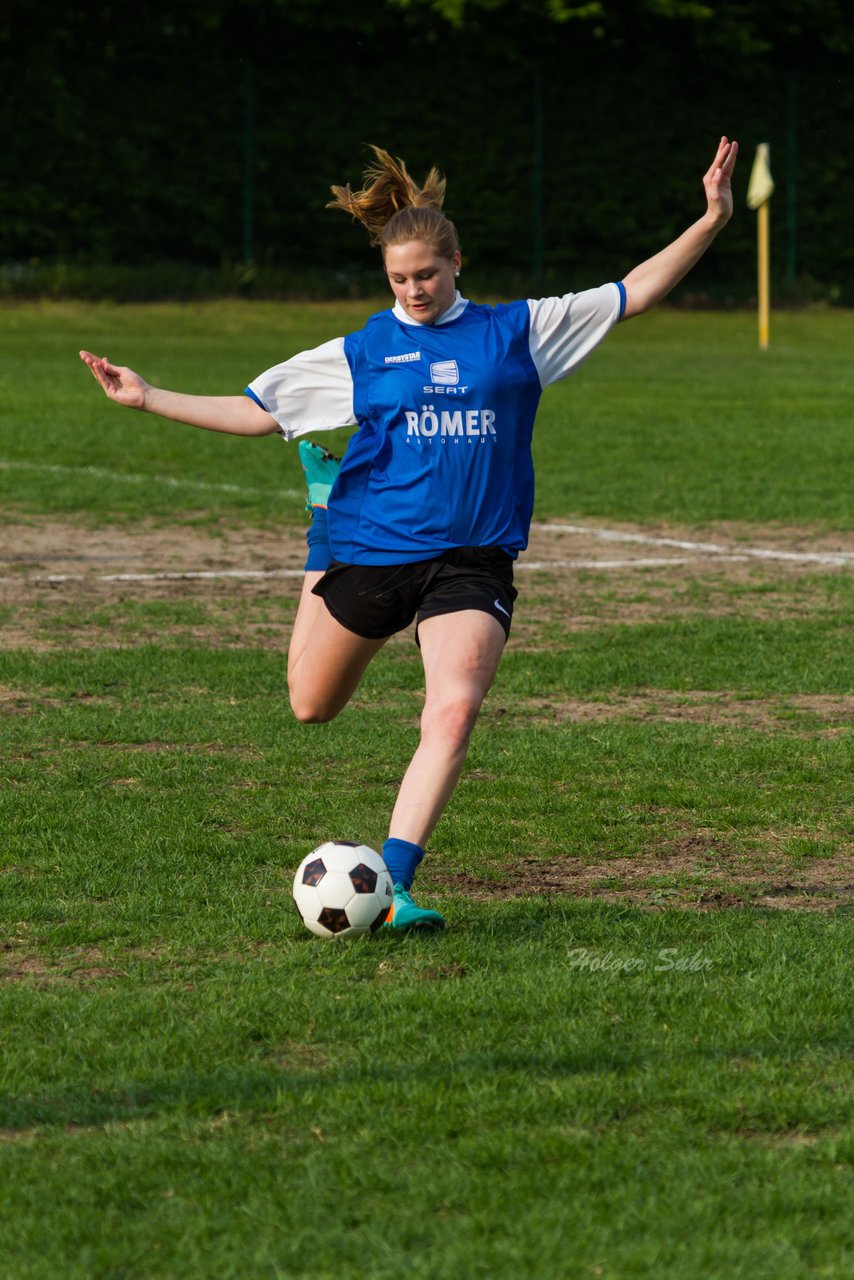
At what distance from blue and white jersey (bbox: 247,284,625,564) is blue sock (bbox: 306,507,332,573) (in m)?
0.41

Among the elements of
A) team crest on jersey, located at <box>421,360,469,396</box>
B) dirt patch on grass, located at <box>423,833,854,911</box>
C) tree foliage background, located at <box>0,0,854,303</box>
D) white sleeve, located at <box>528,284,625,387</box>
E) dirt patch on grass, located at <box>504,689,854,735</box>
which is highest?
tree foliage background, located at <box>0,0,854,303</box>

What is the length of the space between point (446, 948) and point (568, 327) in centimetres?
193

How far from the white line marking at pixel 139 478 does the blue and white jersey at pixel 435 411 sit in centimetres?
982

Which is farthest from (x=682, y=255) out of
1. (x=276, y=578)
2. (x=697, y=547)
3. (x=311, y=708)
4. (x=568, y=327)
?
(x=697, y=547)

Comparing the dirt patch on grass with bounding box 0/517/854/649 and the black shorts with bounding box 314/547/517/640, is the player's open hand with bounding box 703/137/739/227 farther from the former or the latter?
the dirt patch on grass with bounding box 0/517/854/649

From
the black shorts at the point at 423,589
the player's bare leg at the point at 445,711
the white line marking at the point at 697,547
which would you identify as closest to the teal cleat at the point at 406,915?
the player's bare leg at the point at 445,711

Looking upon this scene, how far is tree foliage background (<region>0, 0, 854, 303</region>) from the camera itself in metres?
35.3

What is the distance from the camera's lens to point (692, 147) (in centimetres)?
3944

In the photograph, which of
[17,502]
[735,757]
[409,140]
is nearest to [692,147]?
[409,140]

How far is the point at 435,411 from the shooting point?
18.0 feet

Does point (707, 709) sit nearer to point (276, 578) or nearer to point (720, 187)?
point (720, 187)

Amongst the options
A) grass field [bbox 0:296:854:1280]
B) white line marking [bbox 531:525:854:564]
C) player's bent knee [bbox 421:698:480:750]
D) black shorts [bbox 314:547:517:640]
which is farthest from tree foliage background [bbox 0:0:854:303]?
player's bent knee [bbox 421:698:480:750]

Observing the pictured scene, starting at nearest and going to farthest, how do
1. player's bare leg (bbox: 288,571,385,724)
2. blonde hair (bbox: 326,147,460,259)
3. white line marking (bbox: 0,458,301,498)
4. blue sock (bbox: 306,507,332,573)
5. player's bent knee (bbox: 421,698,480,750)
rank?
1. player's bent knee (bbox: 421,698,480,750)
2. blonde hair (bbox: 326,147,460,259)
3. player's bare leg (bbox: 288,571,385,724)
4. blue sock (bbox: 306,507,332,573)
5. white line marking (bbox: 0,458,301,498)

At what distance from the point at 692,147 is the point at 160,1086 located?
37551mm
